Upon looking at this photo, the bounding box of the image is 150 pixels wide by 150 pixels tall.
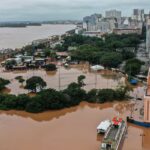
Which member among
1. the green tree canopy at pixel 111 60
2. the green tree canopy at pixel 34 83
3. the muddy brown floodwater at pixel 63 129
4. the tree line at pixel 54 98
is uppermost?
the green tree canopy at pixel 111 60

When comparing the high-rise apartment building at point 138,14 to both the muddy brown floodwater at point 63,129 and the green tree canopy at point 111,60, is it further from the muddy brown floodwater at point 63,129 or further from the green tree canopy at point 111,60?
the muddy brown floodwater at point 63,129

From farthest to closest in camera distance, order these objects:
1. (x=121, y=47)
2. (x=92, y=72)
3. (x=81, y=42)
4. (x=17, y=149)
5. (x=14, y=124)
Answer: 1. (x=81, y=42)
2. (x=121, y=47)
3. (x=92, y=72)
4. (x=14, y=124)
5. (x=17, y=149)

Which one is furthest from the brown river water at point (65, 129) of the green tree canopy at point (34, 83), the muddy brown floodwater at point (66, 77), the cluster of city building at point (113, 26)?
the cluster of city building at point (113, 26)

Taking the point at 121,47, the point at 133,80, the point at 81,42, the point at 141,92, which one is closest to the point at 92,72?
the point at 133,80

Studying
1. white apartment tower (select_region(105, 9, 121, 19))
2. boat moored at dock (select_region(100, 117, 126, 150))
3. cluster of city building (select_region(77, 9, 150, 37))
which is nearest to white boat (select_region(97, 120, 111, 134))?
boat moored at dock (select_region(100, 117, 126, 150))

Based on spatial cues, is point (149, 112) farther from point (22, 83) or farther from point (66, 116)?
point (22, 83)

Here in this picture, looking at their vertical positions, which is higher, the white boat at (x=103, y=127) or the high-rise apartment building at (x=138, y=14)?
the high-rise apartment building at (x=138, y=14)

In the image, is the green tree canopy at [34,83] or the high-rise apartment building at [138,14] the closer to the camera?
the green tree canopy at [34,83]

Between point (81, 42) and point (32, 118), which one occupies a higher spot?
point (81, 42)

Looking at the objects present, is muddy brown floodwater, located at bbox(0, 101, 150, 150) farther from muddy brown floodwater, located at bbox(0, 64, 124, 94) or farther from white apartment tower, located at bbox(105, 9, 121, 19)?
white apartment tower, located at bbox(105, 9, 121, 19)
